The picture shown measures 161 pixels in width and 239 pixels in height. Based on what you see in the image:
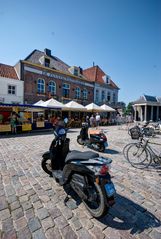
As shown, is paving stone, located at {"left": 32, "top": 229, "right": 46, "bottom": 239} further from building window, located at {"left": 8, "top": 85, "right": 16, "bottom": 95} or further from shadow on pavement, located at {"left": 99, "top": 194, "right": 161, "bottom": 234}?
building window, located at {"left": 8, "top": 85, "right": 16, "bottom": 95}

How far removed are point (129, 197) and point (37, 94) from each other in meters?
17.3

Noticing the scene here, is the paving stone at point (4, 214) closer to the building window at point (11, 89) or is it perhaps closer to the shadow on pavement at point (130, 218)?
the shadow on pavement at point (130, 218)

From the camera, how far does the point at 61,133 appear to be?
10.4 ft

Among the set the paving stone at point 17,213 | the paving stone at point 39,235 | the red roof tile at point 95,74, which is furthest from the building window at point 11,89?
the paving stone at point 39,235

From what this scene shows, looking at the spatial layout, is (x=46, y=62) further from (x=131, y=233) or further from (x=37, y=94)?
(x=131, y=233)

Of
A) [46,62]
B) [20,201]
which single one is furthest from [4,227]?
[46,62]

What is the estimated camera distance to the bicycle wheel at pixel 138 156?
4514mm

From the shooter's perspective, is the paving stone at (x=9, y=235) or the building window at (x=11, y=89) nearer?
the paving stone at (x=9, y=235)

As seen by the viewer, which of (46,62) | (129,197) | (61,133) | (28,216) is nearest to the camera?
(28,216)

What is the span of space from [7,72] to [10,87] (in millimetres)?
2186

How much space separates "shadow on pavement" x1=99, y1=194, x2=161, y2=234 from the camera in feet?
6.78

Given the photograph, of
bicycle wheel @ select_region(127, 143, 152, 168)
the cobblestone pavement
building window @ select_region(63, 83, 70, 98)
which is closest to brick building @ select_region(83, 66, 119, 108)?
building window @ select_region(63, 83, 70, 98)

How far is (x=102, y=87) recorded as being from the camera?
2677cm

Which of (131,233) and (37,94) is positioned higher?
(37,94)
